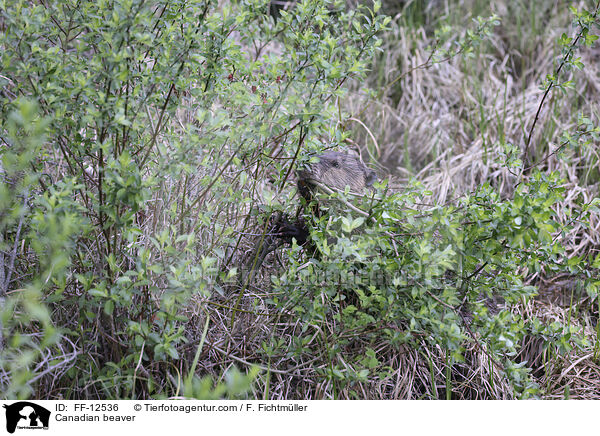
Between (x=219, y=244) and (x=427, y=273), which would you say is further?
(x=219, y=244)

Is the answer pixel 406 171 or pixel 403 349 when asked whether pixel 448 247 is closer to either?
pixel 403 349

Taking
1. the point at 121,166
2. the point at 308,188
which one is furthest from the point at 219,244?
the point at 121,166

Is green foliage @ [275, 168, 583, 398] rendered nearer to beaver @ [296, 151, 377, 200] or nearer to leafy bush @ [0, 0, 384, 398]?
→ beaver @ [296, 151, 377, 200]

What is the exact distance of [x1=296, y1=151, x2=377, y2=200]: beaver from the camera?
211 cm

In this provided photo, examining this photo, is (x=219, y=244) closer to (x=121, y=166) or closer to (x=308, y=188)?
(x=308, y=188)

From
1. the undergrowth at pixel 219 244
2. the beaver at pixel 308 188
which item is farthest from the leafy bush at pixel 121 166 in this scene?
the beaver at pixel 308 188

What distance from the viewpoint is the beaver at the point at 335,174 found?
2113 millimetres

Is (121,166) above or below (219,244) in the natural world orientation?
above
